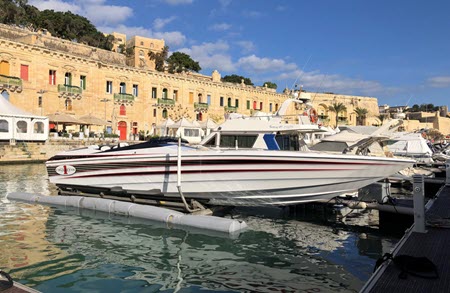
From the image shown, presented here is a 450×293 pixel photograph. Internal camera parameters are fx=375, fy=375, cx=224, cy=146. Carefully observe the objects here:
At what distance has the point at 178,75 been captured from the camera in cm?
5125

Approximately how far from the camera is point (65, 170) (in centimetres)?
1332

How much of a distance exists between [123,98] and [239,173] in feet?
121

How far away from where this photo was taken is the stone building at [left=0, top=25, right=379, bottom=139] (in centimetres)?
3603

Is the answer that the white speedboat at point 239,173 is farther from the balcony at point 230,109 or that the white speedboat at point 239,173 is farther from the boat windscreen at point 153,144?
the balcony at point 230,109

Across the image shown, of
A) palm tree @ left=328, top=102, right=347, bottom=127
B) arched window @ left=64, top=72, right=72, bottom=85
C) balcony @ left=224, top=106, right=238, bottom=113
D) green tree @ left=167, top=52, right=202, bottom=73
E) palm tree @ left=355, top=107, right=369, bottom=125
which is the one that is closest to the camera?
arched window @ left=64, top=72, right=72, bottom=85

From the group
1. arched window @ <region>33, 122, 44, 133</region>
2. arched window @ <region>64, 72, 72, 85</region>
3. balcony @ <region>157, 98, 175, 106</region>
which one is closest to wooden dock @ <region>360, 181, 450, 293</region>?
arched window @ <region>33, 122, 44, 133</region>

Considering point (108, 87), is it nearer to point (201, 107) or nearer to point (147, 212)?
point (201, 107)

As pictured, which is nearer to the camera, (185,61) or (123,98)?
(123,98)

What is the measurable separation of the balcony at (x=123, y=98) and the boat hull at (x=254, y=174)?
33683mm

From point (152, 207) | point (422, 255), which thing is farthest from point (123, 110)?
point (422, 255)

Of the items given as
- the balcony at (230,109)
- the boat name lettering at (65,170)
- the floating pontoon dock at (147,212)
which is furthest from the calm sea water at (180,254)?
the balcony at (230,109)

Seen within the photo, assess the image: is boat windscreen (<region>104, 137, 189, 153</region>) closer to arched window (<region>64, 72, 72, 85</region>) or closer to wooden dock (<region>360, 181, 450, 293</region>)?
wooden dock (<region>360, 181, 450, 293</region>)

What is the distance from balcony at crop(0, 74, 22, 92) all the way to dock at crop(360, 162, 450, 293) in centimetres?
3581

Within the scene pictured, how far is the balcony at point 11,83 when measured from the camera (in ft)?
111
